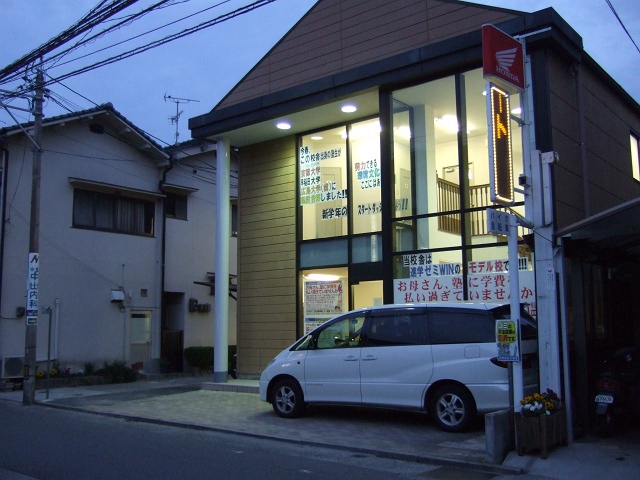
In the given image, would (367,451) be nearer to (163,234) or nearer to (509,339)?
(509,339)

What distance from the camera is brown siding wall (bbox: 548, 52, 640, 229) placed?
11648 millimetres

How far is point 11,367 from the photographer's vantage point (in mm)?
17172

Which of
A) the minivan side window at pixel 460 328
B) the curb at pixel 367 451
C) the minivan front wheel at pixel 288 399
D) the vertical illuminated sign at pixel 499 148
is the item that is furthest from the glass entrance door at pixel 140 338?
the vertical illuminated sign at pixel 499 148

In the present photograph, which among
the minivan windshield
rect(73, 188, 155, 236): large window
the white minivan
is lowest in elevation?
the white minivan

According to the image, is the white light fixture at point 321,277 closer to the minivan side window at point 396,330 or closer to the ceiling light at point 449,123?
the ceiling light at point 449,123

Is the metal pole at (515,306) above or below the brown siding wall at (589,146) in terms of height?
below

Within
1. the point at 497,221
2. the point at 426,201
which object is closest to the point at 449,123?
the point at 426,201

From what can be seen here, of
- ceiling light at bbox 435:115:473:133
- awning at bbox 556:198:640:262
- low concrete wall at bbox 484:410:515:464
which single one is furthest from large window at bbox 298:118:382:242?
low concrete wall at bbox 484:410:515:464

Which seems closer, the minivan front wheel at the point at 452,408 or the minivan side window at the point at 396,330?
the minivan front wheel at the point at 452,408

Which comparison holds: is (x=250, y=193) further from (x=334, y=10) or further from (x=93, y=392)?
(x=93, y=392)

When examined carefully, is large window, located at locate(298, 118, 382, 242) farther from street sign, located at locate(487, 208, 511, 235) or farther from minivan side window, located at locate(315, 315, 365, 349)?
street sign, located at locate(487, 208, 511, 235)

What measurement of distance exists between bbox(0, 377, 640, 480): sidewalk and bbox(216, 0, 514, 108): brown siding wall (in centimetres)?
745

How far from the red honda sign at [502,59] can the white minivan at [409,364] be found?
3.27 metres

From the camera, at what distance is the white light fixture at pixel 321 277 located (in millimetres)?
15648
